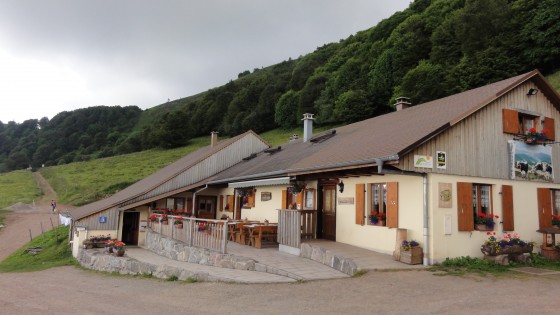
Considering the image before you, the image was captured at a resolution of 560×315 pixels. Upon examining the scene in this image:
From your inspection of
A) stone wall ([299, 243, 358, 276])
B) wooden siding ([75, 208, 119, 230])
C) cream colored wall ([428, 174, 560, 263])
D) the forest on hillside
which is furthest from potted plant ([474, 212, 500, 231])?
the forest on hillside

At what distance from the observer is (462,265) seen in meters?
9.18

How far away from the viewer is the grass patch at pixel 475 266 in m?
8.66

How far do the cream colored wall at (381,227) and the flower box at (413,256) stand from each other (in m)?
0.29

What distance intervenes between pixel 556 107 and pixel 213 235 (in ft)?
37.9

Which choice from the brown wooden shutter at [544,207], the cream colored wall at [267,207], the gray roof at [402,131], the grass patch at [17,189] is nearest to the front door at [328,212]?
the gray roof at [402,131]

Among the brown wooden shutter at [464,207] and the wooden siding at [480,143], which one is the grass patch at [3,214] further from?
the brown wooden shutter at [464,207]

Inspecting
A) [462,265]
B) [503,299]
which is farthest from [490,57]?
[503,299]

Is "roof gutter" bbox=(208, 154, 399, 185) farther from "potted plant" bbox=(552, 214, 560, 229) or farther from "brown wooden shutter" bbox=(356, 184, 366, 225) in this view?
"potted plant" bbox=(552, 214, 560, 229)

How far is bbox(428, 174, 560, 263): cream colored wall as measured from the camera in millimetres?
9258

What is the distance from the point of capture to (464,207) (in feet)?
31.9

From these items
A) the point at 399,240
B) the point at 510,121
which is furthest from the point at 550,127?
the point at 399,240

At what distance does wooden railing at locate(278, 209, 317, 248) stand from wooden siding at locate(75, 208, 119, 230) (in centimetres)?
1058

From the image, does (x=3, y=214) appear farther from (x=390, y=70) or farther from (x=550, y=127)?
(x=550, y=127)

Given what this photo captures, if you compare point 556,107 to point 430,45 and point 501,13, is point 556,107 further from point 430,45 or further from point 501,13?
point 430,45
